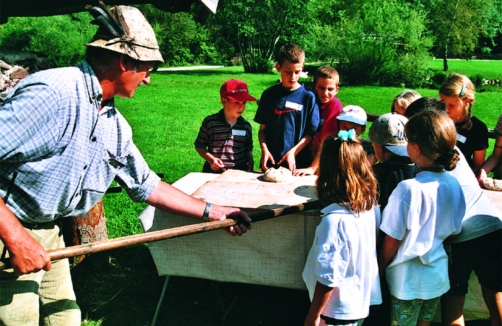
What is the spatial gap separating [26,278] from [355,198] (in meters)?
1.54

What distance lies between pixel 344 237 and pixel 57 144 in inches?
51.2

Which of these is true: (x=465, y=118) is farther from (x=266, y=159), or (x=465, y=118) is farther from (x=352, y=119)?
(x=266, y=159)

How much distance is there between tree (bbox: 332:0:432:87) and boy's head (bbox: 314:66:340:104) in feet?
63.5

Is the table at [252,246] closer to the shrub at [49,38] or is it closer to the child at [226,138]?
the child at [226,138]

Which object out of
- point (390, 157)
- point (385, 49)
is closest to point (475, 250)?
point (390, 157)

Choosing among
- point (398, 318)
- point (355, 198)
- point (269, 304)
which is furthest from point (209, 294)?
point (355, 198)

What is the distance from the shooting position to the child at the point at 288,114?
3.63m

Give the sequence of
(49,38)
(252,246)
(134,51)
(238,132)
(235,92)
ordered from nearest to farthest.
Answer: (134,51)
(252,246)
(235,92)
(238,132)
(49,38)

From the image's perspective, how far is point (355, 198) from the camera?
6.91 feet

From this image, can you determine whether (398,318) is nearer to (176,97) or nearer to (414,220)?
(414,220)

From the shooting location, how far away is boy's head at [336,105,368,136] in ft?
11.2

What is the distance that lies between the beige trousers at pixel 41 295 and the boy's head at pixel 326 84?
2.31 metres

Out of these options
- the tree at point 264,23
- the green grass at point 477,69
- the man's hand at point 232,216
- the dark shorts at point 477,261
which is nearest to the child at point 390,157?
the dark shorts at point 477,261

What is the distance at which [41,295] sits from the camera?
2.36 m
